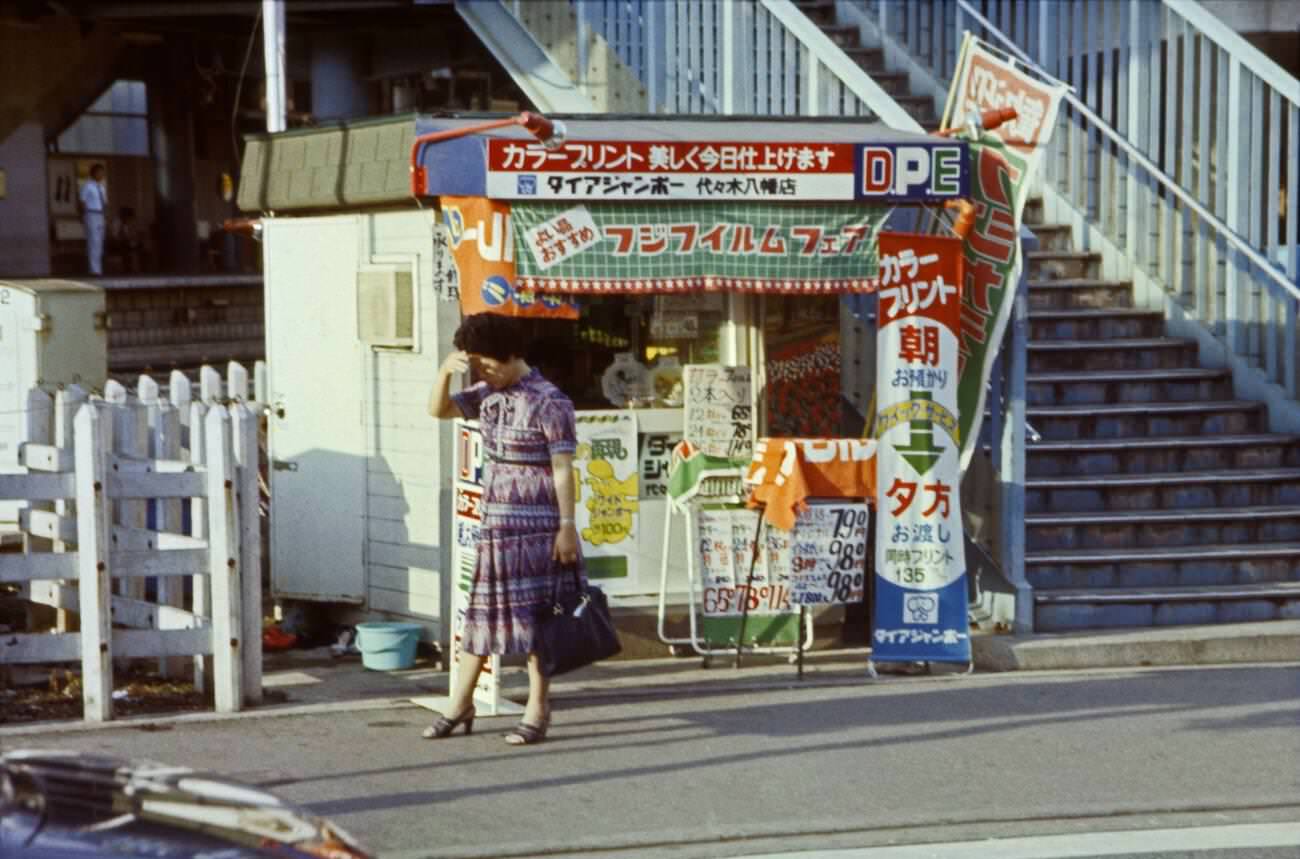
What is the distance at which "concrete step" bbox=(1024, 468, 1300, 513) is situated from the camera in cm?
1179

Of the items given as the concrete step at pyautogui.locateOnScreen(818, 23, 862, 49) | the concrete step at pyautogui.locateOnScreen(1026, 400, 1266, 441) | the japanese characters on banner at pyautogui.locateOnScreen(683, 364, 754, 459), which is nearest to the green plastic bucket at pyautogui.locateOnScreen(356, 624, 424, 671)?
the japanese characters on banner at pyautogui.locateOnScreen(683, 364, 754, 459)

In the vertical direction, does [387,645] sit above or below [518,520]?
below

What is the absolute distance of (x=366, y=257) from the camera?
10672 millimetres

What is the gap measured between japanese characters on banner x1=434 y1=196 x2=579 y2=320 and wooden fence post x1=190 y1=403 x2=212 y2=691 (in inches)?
57.2

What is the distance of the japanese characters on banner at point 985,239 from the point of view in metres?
10.1

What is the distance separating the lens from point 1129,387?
42.1ft

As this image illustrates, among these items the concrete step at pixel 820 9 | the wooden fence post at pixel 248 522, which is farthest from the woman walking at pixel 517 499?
the concrete step at pixel 820 9

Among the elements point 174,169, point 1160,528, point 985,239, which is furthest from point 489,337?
point 174,169

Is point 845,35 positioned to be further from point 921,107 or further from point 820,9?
point 921,107

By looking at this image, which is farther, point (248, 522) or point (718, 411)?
point (718, 411)

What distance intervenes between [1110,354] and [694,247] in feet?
14.2

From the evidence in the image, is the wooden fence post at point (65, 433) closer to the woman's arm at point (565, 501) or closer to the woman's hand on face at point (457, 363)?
the woman's hand on face at point (457, 363)

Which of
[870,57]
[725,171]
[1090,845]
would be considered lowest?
[1090,845]

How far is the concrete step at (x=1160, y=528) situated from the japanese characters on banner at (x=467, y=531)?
3845mm
